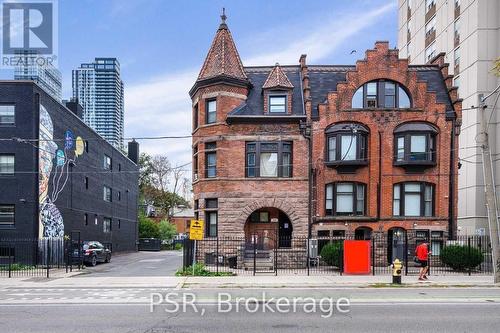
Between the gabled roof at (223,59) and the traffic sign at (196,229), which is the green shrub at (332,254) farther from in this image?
the gabled roof at (223,59)

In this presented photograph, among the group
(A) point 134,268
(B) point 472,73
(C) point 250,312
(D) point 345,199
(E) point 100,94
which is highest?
(E) point 100,94

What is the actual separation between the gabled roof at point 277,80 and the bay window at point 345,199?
6.57m

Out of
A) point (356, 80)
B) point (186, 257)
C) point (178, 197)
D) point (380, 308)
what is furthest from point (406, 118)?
point (178, 197)

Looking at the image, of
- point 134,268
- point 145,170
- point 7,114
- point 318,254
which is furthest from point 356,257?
point 145,170

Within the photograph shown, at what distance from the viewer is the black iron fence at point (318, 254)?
24266 mm

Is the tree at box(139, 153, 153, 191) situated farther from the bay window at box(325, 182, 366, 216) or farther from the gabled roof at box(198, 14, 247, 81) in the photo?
the bay window at box(325, 182, 366, 216)

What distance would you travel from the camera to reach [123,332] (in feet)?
Result: 31.7

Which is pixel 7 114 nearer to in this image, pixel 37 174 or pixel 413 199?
pixel 37 174

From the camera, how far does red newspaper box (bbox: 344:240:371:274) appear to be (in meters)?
22.4

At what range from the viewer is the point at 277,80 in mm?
28953

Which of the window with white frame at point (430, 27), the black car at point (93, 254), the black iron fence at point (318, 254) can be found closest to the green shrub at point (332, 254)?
the black iron fence at point (318, 254)

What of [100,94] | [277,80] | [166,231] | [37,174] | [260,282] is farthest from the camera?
[166,231]

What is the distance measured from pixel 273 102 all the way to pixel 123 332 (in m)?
20.9

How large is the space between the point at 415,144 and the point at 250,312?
762 inches
